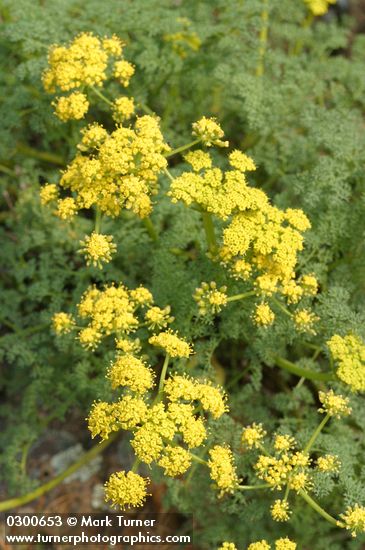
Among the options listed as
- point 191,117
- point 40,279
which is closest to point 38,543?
point 40,279

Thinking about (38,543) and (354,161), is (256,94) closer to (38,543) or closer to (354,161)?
(354,161)

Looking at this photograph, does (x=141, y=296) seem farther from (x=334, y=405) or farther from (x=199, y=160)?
(x=334, y=405)

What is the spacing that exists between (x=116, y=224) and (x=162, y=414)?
1883mm

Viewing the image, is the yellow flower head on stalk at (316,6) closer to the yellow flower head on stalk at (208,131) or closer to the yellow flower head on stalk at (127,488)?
the yellow flower head on stalk at (208,131)

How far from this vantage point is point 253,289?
377 cm

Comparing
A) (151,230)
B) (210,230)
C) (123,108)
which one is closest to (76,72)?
(123,108)

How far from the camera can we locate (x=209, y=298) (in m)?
3.48

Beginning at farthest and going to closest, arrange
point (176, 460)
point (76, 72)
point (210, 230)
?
1. point (76, 72)
2. point (210, 230)
3. point (176, 460)

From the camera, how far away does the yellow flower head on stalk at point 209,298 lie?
344 centimetres

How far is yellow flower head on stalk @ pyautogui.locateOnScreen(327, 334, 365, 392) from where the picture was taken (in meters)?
3.37

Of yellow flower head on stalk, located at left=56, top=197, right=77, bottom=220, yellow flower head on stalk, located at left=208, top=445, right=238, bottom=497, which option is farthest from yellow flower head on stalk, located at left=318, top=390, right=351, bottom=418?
yellow flower head on stalk, located at left=56, top=197, right=77, bottom=220

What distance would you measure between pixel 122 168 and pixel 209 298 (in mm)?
885

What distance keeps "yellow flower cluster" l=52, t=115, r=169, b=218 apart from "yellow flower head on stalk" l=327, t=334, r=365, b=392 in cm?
136

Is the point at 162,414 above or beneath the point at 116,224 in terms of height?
beneath
